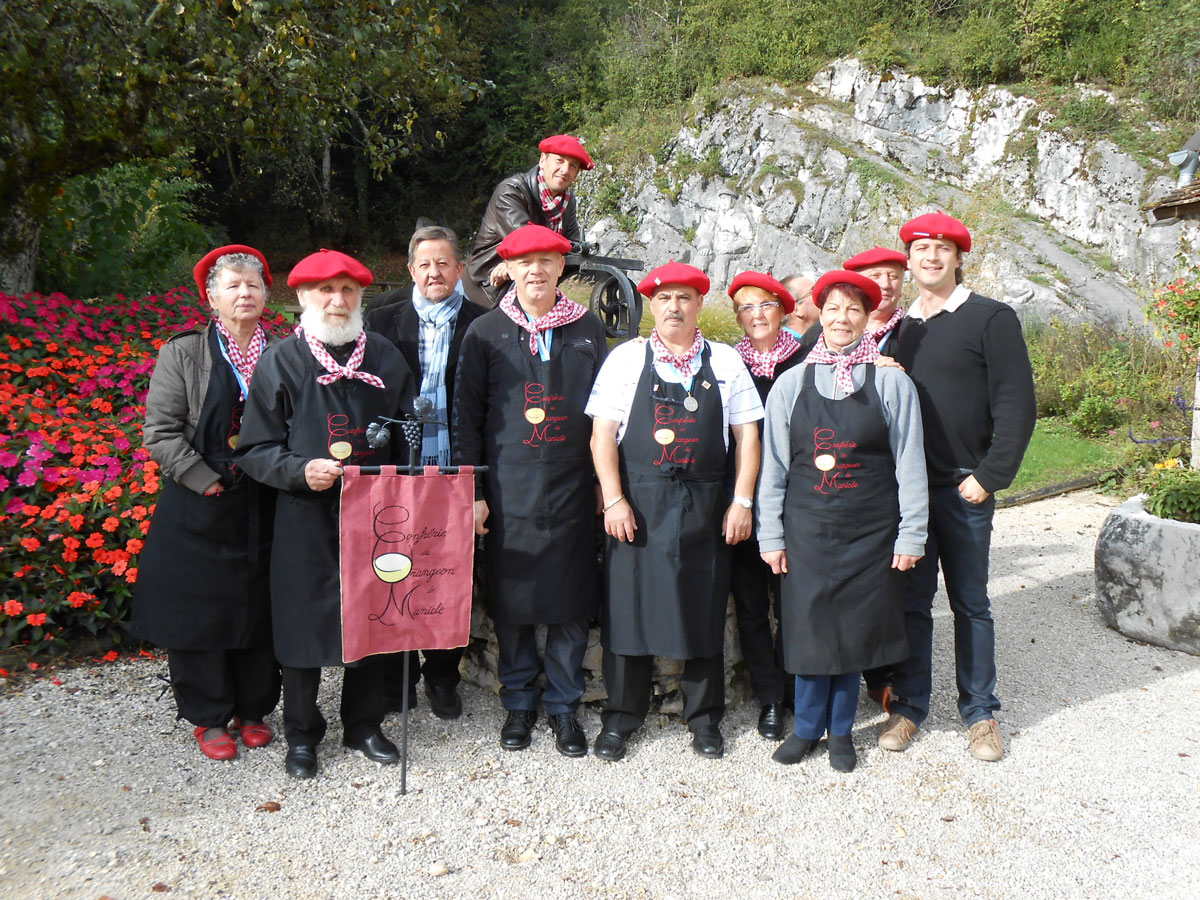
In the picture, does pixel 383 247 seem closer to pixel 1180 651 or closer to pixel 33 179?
pixel 33 179

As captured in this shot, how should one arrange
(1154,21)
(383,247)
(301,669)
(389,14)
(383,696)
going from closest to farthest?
(301,669)
(383,696)
(389,14)
(1154,21)
(383,247)

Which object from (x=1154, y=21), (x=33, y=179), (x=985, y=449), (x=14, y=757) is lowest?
(x=14, y=757)

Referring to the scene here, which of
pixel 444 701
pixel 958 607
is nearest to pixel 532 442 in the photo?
pixel 444 701

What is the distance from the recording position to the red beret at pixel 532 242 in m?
3.60

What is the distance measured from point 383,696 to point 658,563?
135cm

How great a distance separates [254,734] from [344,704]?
0.43 m

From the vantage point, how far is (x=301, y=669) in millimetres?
3539

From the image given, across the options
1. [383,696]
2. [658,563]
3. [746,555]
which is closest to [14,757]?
[383,696]

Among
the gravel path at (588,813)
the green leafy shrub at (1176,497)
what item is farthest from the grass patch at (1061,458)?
the gravel path at (588,813)

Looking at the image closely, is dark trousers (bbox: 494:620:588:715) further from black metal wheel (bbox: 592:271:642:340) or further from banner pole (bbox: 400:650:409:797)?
black metal wheel (bbox: 592:271:642:340)

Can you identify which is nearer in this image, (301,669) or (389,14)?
(301,669)

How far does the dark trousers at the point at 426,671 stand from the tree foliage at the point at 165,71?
4.55 meters

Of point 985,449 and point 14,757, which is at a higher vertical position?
point 985,449

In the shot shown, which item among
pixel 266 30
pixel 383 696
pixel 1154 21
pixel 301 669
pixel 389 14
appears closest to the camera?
pixel 301 669
